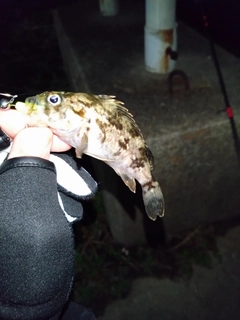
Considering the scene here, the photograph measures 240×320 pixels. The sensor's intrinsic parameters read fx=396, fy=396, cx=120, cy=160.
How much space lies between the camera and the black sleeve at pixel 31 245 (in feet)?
5.27

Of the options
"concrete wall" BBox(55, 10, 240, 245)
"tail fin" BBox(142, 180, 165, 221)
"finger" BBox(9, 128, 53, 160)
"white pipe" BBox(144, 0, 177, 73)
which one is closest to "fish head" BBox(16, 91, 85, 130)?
"finger" BBox(9, 128, 53, 160)

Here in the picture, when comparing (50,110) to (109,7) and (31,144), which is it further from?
(109,7)

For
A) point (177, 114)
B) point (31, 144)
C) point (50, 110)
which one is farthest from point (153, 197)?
point (177, 114)

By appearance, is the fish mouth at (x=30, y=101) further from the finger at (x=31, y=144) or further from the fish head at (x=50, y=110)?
the finger at (x=31, y=144)

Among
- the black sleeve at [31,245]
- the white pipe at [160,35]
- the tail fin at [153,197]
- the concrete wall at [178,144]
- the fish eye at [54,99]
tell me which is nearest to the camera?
the black sleeve at [31,245]

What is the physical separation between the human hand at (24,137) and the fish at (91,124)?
44mm

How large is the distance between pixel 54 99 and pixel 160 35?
251 centimetres

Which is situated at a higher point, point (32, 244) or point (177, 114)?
point (32, 244)

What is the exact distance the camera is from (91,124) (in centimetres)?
219

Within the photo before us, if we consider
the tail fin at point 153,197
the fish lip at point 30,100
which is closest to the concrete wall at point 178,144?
the tail fin at point 153,197

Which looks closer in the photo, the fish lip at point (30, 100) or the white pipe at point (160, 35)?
the fish lip at point (30, 100)

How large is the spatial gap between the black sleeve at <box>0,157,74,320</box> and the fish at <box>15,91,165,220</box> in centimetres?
39

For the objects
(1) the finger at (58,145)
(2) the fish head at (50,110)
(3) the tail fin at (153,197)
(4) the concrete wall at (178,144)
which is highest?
(2) the fish head at (50,110)

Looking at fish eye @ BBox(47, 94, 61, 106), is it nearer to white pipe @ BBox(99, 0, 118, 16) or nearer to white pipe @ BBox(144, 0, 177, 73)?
white pipe @ BBox(144, 0, 177, 73)
